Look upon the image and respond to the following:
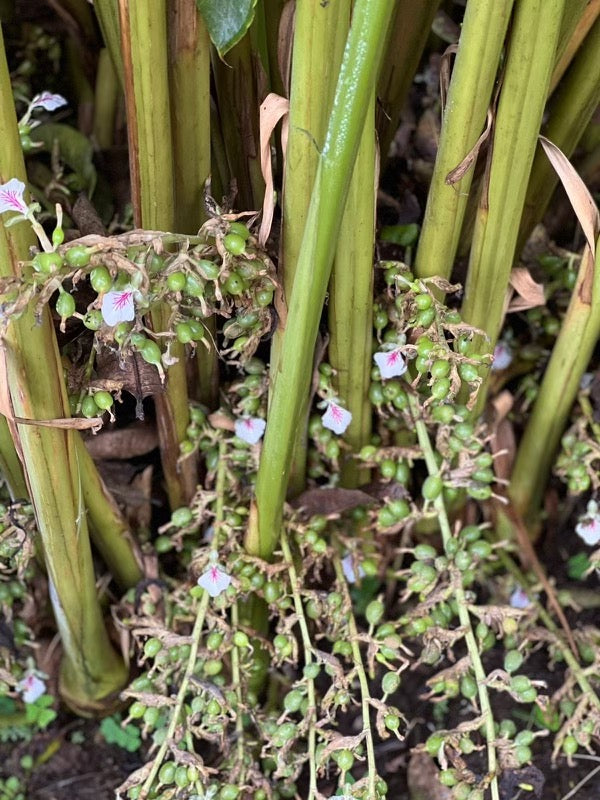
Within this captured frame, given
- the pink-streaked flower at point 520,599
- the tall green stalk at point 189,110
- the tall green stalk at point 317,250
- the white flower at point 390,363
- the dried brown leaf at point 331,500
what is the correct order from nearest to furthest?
1. the tall green stalk at point 317,250
2. the tall green stalk at point 189,110
3. the white flower at point 390,363
4. the dried brown leaf at point 331,500
5. the pink-streaked flower at point 520,599

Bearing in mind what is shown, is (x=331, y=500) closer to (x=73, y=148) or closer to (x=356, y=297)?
(x=356, y=297)

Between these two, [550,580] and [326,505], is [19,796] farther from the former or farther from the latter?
[550,580]

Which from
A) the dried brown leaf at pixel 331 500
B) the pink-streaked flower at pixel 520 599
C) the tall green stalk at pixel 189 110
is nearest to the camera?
the tall green stalk at pixel 189 110

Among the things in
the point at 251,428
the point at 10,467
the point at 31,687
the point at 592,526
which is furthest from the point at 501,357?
the point at 31,687

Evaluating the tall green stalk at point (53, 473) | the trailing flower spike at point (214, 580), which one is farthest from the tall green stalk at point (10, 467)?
the trailing flower spike at point (214, 580)

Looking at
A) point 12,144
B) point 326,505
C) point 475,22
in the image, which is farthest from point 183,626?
point 475,22

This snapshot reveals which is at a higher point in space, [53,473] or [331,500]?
[53,473]

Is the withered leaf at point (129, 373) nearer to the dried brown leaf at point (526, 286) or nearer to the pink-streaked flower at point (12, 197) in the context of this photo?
the pink-streaked flower at point (12, 197)
